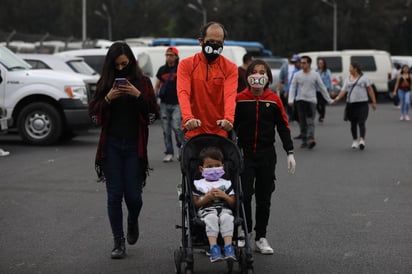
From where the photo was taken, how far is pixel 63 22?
86812 mm

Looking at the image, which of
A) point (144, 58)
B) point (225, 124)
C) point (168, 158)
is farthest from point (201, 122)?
Answer: point (144, 58)

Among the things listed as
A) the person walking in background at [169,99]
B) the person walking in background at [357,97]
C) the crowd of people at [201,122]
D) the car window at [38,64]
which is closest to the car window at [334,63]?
the car window at [38,64]

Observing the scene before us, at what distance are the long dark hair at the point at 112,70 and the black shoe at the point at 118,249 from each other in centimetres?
116

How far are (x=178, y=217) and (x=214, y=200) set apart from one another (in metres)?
2.69

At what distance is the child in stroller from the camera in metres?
6.45

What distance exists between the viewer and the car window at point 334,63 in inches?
1533

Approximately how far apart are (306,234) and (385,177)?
4.64 meters

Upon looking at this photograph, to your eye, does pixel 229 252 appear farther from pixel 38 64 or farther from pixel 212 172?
pixel 38 64

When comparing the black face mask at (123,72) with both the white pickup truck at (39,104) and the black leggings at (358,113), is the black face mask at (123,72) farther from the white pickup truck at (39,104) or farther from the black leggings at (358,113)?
the black leggings at (358,113)

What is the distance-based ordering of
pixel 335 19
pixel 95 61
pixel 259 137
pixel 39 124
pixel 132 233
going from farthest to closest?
pixel 335 19 → pixel 95 61 → pixel 39 124 → pixel 132 233 → pixel 259 137

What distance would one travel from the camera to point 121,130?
7.39 meters

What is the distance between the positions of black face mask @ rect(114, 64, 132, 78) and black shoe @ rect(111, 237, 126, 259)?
1.31 m

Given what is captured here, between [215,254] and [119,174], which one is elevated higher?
[119,174]

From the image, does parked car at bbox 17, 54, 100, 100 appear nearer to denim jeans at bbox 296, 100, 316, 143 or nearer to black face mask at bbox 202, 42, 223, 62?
denim jeans at bbox 296, 100, 316, 143
